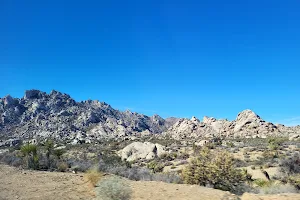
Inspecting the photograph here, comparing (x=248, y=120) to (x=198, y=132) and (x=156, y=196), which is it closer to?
(x=198, y=132)

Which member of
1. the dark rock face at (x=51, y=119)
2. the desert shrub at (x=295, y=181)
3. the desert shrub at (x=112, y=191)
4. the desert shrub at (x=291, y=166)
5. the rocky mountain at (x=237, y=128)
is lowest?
the desert shrub at (x=112, y=191)

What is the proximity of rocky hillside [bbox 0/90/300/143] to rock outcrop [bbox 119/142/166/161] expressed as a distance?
38.4 meters

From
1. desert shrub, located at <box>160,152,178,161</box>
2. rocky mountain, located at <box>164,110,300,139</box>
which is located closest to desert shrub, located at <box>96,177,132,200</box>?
desert shrub, located at <box>160,152,178,161</box>

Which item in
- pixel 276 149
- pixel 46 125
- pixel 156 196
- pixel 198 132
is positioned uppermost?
pixel 46 125

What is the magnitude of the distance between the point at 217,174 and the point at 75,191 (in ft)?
24.5

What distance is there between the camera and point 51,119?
11475 centimetres

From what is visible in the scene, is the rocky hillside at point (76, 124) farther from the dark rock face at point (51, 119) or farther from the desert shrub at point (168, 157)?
the desert shrub at point (168, 157)

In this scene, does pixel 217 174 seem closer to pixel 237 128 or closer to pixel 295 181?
pixel 295 181

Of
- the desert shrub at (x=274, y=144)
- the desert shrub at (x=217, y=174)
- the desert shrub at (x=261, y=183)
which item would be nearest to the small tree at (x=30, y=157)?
the desert shrub at (x=217, y=174)

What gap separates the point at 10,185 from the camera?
1523 centimetres

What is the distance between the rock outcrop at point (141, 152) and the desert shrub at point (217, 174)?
2155cm

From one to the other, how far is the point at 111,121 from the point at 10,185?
368 ft

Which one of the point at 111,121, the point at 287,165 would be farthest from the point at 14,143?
the point at 111,121

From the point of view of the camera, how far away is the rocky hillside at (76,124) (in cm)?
8129
